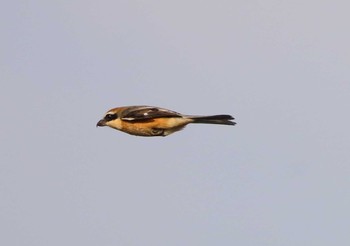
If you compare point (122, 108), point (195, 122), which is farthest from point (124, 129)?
point (195, 122)

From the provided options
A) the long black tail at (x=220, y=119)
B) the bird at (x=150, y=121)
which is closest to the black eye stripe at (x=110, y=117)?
the bird at (x=150, y=121)

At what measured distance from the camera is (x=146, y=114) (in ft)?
58.8

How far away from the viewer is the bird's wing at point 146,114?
708 inches

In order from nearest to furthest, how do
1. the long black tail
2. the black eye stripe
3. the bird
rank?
the long black tail, the bird, the black eye stripe

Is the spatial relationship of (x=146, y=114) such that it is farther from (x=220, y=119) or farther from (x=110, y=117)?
(x=220, y=119)

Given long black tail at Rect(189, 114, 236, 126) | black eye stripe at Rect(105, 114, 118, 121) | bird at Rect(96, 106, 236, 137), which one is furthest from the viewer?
black eye stripe at Rect(105, 114, 118, 121)

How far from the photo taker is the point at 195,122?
697 inches

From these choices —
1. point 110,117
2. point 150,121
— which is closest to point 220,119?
point 150,121

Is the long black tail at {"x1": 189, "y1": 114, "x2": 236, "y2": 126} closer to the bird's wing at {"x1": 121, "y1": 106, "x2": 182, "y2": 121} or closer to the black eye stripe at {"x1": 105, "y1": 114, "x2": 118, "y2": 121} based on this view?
the bird's wing at {"x1": 121, "y1": 106, "x2": 182, "y2": 121}

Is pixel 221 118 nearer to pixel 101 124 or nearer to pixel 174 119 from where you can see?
pixel 174 119

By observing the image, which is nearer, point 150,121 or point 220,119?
point 220,119

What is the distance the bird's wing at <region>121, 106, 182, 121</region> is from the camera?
18.0 meters

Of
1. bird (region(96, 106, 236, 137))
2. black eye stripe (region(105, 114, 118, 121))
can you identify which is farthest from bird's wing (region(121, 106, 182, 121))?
black eye stripe (region(105, 114, 118, 121))

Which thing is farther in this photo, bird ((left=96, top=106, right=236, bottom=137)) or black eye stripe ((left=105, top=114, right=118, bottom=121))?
black eye stripe ((left=105, top=114, right=118, bottom=121))
